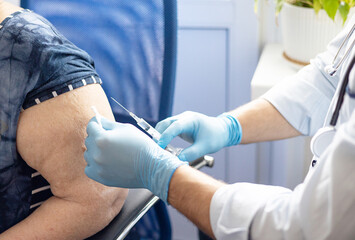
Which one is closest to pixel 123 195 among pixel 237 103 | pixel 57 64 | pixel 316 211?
pixel 57 64

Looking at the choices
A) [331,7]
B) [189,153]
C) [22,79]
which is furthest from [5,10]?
[331,7]

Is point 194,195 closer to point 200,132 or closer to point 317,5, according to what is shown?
point 200,132

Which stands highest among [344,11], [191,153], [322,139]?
[344,11]

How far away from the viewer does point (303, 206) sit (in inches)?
30.4

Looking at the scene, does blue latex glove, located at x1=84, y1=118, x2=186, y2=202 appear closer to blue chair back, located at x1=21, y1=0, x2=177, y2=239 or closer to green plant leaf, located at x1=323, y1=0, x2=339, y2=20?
blue chair back, located at x1=21, y1=0, x2=177, y2=239

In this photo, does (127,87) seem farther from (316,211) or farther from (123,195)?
(316,211)

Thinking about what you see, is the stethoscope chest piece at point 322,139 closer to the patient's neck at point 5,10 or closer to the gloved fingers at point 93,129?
the gloved fingers at point 93,129

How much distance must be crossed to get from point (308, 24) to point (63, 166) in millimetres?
913

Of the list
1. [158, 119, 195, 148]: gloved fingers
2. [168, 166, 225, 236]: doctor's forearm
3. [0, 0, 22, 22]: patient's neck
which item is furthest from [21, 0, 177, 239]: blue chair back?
[168, 166, 225, 236]: doctor's forearm

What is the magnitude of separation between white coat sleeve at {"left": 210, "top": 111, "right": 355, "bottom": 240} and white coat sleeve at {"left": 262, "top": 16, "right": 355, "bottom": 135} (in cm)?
40

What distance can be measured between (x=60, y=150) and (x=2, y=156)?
113 mm

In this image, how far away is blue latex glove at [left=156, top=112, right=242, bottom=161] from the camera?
110 centimetres

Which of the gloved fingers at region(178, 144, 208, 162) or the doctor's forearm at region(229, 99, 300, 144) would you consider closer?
the gloved fingers at region(178, 144, 208, 162)

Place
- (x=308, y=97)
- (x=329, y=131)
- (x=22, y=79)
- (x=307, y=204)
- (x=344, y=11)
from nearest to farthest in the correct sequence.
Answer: (x=307, y=204)
(x=329, y=131)
(x=22, y=79)
(x=308, y=97)
(x=344, y=11)
